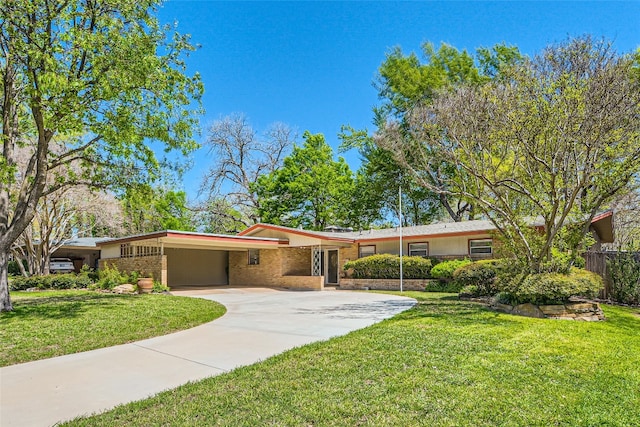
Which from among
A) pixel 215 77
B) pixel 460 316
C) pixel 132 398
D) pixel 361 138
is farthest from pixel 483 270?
pixel 361 138

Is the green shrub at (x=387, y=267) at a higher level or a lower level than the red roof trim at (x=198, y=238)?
lower

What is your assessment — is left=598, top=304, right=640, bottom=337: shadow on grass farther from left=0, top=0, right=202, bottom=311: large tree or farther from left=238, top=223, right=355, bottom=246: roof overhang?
left=238, top=223, right=355, bottom=246: roof overhang

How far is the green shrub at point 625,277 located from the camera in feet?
37.7

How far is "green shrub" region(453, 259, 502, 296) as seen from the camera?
13227mm

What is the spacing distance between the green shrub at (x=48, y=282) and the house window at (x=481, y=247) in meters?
17.8

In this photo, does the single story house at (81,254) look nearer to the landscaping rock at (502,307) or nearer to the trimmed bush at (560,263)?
the landscaping rock at (502,307)

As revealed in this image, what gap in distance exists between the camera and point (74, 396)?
14.3 feet

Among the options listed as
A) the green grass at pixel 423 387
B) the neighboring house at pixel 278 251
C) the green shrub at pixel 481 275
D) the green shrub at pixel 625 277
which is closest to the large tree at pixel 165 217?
the neighboring house at pixel 278 251

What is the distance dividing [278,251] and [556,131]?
50.1ft

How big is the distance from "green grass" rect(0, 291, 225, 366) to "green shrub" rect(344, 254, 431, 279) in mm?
9673

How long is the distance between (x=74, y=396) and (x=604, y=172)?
A: 34.7 ft

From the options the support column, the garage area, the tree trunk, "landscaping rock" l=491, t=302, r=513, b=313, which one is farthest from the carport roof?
"landscaping rock" l=491, t=302, r=513, b=313

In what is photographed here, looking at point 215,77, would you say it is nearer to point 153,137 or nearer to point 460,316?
point 153,137

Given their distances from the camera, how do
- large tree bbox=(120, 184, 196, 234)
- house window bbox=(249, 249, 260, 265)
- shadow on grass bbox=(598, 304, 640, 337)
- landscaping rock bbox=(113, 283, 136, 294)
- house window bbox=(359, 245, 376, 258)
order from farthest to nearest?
large tree bbox=(120, 184, 196, 234)
house window bbox=(249, 249, 260, 265)
house window bbox=(359, 245, 376, 258)
landscaping rock bbox=(113, 283, 136, 294)
shadow on grass bbox=(598, 304, 640, 337)
